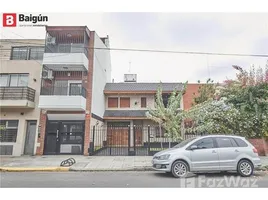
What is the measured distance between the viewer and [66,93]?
616 inches

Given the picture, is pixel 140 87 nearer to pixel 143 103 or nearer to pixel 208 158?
pixel 143 103

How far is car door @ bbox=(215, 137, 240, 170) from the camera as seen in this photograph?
7934 millimetres

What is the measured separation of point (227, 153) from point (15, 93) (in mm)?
14270

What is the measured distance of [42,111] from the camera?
15359mm

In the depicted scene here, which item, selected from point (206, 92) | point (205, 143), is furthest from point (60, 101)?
point (206, 92)

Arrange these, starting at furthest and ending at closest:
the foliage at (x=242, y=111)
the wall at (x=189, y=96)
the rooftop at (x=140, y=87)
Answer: the wall at (x=189, y=96)
the rooftop at (x=140, y=87)
the foliage at (x=242, y=111)

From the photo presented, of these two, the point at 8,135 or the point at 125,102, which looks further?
the point at 125,102

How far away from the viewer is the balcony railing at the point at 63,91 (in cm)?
1511

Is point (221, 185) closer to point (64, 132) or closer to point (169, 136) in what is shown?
point (169, 136)

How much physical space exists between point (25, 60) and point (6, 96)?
3.25 metres

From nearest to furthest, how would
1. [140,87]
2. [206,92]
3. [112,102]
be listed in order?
1. [206,92]
2. [112,102]
3. [140,87]

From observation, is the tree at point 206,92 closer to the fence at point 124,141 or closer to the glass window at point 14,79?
A: the fence at point 124,141

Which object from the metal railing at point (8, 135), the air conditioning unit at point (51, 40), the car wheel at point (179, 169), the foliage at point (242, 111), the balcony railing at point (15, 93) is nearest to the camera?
the car wheel at point (179, 169)

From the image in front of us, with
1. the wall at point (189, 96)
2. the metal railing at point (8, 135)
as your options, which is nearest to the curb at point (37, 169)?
the metal railing at point (8, 135)
